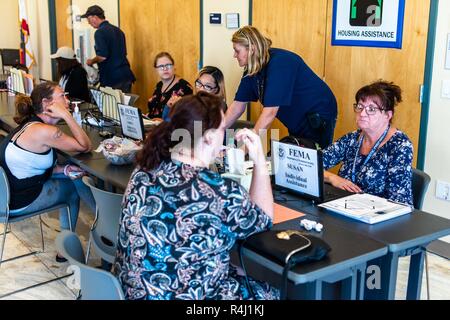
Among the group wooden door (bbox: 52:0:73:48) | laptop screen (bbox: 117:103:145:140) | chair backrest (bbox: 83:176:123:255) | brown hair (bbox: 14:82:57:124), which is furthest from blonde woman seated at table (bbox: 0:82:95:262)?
wooden door (bbox: 52:0:73:48)

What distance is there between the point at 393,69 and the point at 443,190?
82 cm

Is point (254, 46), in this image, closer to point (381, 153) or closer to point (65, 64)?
point (381, 153)

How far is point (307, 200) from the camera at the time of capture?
2.38 meters

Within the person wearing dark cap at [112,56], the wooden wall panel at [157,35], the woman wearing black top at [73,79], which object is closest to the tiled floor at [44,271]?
the woman wearing black top at [73,79]

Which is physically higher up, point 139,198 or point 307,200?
point 139,198

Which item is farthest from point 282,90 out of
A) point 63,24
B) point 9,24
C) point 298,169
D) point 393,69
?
point 9,24

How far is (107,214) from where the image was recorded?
244cm

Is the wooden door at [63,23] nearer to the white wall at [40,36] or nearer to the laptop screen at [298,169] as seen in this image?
the white wall at [40,36]

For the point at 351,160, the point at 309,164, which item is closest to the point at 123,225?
the point at 309,164

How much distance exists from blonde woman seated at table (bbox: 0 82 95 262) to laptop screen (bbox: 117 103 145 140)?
302 millimetres

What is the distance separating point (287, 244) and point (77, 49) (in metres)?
6.73

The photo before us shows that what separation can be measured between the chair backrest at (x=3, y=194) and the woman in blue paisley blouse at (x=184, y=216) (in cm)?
128

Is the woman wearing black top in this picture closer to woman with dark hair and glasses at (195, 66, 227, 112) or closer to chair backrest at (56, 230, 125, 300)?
woman with dark hair and glasses at (195, 66, 227, 112)
